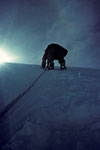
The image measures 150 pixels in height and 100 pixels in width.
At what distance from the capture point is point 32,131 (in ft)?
4.25

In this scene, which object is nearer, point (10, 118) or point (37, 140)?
point (37, 140)

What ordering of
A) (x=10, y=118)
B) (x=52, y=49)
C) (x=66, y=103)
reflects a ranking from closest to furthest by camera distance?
(x=10, y=118)
(x=66, y=103)
(x=52, y=49)

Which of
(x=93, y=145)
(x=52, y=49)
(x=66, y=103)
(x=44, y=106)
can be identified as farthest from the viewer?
(x=52, y=49)

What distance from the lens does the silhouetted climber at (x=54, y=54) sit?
10.1 metres

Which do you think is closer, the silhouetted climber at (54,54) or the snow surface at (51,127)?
the snow surface at (51,127)

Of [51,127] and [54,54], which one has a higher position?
[54,54]

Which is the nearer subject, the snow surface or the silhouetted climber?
the snow surface

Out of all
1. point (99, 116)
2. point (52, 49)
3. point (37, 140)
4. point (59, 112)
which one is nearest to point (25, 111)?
point (59, 112)

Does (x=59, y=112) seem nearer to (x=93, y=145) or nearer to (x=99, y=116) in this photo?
(x=99, y=116)

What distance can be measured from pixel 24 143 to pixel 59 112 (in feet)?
2.41

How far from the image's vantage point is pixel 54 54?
10.4 metres

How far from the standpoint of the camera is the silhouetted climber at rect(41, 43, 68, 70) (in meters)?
10.1

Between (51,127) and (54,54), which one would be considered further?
(54,54)

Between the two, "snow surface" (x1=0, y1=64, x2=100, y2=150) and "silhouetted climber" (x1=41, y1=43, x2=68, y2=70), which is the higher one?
"silhouetted climber" (x1=41, y1=43, x2=68, y2=70)
